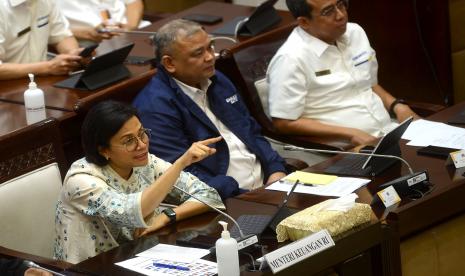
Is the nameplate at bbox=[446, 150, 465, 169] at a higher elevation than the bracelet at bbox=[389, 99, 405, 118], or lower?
higher

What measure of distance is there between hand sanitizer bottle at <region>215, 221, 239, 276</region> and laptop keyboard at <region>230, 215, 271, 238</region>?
0.35 m

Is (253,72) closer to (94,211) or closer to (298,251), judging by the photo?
(94,211)

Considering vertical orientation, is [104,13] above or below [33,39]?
below

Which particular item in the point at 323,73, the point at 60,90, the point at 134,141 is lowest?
the point at 323,73

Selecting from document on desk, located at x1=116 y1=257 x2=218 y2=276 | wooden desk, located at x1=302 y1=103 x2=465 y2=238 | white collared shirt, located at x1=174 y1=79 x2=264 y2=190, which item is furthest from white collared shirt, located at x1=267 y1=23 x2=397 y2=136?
document on desk, located at x1=116 y1=257 x2=218 y2=276

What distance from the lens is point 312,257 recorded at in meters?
3.12

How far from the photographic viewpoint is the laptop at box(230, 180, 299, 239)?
3324 mm

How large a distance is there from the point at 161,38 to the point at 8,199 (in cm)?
108

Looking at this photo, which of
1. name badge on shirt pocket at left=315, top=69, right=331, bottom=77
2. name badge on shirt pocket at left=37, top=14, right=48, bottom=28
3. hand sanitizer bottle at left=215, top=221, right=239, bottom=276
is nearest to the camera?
hand sanitizer bottle at left=215, top=221, right=239, bottom=276

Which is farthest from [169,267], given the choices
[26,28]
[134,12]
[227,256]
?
[134,12]

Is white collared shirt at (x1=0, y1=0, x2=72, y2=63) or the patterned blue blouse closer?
the patterned blue blouse

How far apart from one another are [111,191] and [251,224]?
0.48 m

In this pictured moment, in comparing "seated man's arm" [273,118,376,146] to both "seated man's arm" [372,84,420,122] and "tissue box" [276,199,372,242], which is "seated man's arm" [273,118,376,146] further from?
"tissue box" [276,199,372,242]

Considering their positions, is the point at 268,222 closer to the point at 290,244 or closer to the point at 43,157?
the point at 290,244
